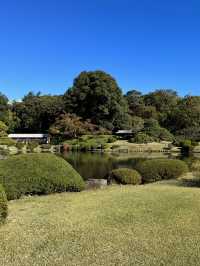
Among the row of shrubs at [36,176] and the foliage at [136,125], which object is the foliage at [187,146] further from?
the row of shrubs at [36,176]

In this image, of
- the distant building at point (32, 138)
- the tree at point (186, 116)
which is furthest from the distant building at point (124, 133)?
the distant building at point (32, 138)

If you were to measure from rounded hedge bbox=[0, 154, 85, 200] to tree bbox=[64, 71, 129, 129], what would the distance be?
196 feet

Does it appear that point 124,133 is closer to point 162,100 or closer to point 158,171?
point 162,100

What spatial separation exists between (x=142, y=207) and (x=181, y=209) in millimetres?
865

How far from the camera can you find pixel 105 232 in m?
7.20

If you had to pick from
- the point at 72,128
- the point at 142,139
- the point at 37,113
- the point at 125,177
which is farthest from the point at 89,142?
the point at 125,177

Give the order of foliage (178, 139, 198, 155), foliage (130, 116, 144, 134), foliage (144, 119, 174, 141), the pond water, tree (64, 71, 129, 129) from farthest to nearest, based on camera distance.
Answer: tree (64, 71, 129, 129)
foliage (130, 116, 144, 134)
foliage (144, 119, 174, 141)
foliage (178, 139, 198, 155)
the pond water

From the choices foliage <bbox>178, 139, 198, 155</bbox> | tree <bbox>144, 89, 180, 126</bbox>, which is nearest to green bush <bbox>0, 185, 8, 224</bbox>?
foliage <bbox>178, 139, 198, 155</bbox>

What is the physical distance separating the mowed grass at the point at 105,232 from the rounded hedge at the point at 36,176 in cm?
149

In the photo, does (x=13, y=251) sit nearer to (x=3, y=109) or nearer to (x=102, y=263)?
(x=102, y=263)

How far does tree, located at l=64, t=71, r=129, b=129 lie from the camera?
7362 centimetres

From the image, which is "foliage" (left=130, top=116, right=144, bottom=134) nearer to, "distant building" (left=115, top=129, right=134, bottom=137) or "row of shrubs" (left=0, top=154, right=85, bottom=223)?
"distant building" (left=115, top=129, right=134, bottom=137)

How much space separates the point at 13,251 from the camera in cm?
631

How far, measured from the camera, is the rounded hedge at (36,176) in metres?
12.0
